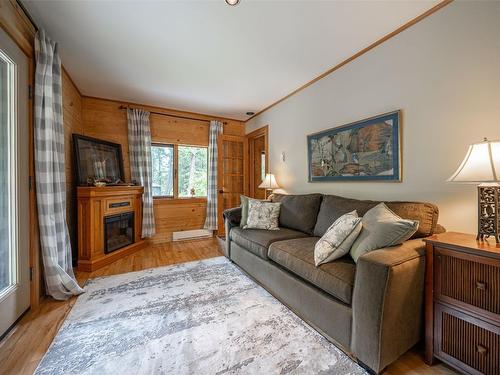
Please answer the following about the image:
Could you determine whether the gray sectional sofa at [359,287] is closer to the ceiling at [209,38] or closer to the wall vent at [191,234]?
the ceiling at [209,38]

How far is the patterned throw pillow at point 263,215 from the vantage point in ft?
9.37

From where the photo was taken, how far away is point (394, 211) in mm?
1839

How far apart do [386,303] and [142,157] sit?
3.97 meters

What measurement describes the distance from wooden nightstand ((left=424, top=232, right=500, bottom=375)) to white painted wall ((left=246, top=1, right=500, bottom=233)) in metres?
0.65

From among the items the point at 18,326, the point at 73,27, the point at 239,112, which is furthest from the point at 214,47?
the point at 18,326

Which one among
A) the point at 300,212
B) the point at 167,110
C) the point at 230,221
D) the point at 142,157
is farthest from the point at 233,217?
the point at 167,110

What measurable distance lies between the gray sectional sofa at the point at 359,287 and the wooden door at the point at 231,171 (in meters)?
2.46

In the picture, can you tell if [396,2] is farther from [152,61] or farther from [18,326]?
[18,326]

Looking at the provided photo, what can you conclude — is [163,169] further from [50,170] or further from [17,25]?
[17,25]

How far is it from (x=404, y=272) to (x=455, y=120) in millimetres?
1345

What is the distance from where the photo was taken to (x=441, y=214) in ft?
6.02

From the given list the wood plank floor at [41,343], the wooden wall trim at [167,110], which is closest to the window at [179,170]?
the wooden wall trim at [167,110]

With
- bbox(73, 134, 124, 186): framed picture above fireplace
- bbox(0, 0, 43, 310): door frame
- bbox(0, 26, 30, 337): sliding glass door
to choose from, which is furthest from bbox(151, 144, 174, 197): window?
bbox(0, 26, 30, 337): sliding glass door

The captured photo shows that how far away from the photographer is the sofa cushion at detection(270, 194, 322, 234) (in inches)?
103
